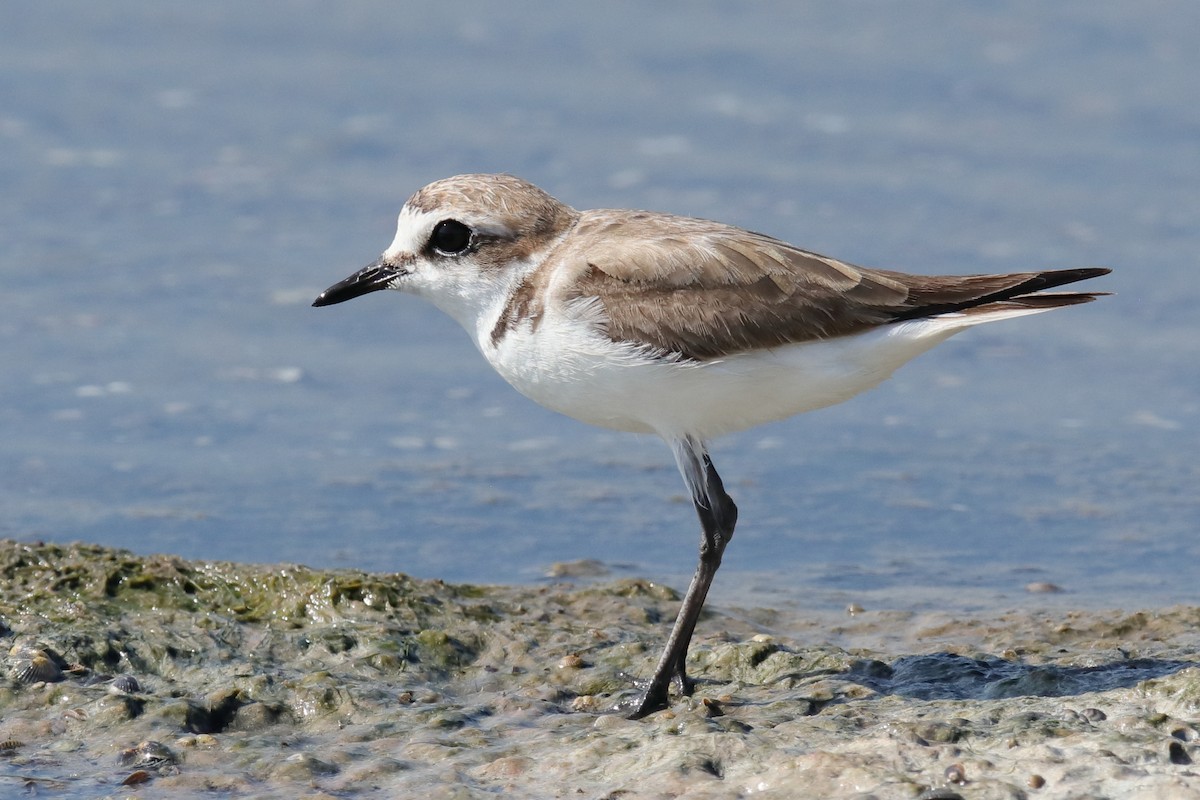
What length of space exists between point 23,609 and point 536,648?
6.93 ft

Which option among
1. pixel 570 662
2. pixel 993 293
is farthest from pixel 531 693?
pixel 993 293

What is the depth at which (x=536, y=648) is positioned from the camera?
6785 mm

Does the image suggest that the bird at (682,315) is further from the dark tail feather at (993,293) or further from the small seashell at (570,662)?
the small seashell at (570,662)

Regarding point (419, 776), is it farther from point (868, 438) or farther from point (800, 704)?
point (868, 438)

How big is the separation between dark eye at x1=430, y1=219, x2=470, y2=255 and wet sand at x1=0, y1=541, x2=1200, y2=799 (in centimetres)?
156

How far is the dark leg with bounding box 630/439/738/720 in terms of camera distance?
20.4 feet

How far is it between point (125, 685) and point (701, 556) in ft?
7.48

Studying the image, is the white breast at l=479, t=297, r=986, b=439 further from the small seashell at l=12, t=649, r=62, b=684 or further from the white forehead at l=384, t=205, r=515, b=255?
the small seashell at l=12, t=649, r=62, b=684

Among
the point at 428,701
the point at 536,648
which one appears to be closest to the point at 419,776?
the point at 428,701

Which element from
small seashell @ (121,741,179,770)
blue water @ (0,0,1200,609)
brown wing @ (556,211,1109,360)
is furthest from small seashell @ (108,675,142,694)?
blue water @ (0,0,1200,609)

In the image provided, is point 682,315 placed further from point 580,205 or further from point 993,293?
point 580,205

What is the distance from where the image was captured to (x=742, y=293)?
20.2ft

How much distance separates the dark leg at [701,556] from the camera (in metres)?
6.23

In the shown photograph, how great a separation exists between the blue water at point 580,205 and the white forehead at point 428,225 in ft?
8.18
